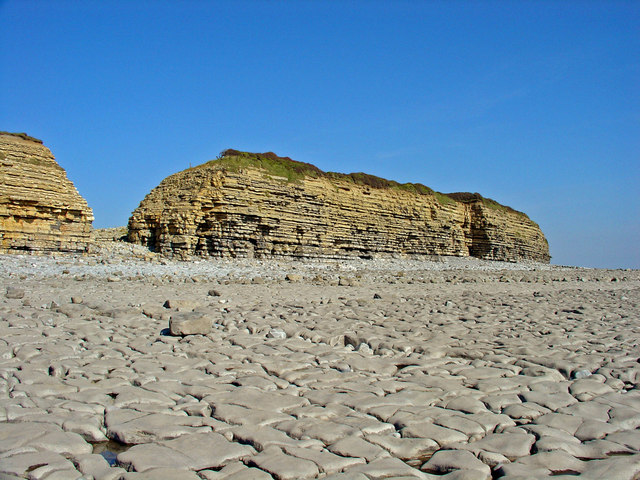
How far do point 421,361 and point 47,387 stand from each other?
304 cm

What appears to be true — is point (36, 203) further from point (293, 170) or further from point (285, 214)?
point (293, 170)

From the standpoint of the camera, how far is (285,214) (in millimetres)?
22531

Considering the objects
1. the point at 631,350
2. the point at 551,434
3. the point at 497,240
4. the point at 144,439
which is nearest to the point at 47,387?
the point at 144,439

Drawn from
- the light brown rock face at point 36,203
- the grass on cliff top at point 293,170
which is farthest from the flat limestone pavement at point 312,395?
the grass on cliff top at point 293,170

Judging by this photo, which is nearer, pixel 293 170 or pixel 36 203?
pixel 36 203

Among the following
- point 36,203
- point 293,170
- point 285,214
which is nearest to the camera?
point 36,203

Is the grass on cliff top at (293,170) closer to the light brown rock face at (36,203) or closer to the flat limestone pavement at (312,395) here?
the light brown rock face at (36,203)

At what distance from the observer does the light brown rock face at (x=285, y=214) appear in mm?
20188

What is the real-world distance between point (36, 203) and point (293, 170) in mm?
11850

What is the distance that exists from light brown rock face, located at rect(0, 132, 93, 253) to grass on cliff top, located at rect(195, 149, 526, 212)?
632cm

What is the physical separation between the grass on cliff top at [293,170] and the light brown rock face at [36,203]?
6317mm

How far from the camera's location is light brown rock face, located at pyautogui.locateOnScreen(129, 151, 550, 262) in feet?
66.2

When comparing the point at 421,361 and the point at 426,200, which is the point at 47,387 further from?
the point at 426,200

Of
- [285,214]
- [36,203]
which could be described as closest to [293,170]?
[285,214]
